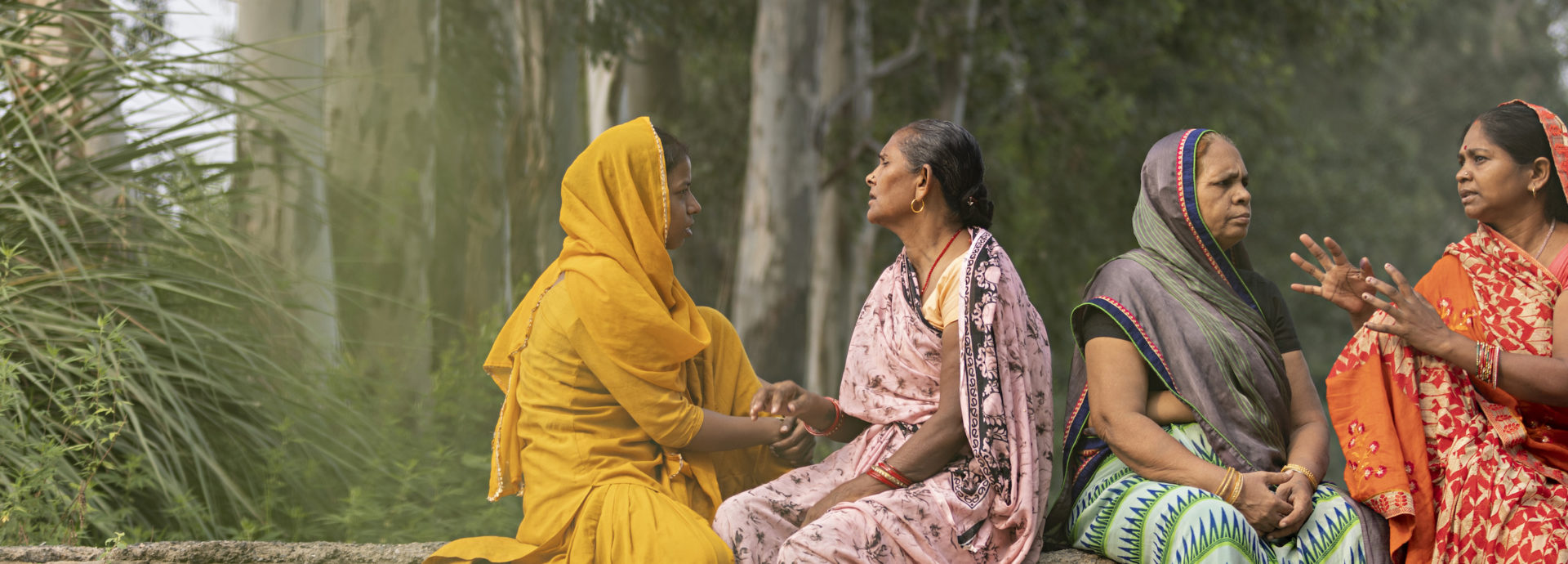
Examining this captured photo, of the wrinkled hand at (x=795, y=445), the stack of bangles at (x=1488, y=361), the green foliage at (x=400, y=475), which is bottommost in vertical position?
the green foliage at (x=400, y=475)

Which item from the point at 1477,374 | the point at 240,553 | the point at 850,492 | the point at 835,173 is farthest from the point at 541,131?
the point at 1477,374

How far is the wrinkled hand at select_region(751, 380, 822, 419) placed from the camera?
2.90 metres

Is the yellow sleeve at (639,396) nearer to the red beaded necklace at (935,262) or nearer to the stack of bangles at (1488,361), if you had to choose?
the red beaded necklace at (935,262)

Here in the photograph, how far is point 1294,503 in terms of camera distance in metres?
2.78

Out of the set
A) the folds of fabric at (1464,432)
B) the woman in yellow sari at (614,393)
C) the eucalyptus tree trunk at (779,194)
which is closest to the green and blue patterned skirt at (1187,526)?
the folds of fabric at (1464,432)

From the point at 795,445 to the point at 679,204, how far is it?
76cm

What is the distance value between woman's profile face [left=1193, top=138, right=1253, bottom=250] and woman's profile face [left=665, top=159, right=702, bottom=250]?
134 centimetres

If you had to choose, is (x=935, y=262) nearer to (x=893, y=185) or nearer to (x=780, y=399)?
(x=893, y=185)

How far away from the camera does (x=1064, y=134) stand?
11719 millimetres

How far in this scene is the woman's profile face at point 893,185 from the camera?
3.04 metres

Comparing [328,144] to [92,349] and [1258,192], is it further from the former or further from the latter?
[1258,192]

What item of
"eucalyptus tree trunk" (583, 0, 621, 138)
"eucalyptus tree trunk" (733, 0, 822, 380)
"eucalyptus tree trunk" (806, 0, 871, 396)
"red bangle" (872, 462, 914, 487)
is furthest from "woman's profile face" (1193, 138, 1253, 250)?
"eucalyptus tree trunk" (583, 0, 621, 138)

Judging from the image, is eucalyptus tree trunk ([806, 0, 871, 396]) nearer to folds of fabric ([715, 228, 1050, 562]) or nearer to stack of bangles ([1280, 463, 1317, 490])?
folds of fabric ([715, 228, 1050, 562])

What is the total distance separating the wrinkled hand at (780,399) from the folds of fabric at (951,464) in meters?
0.19
